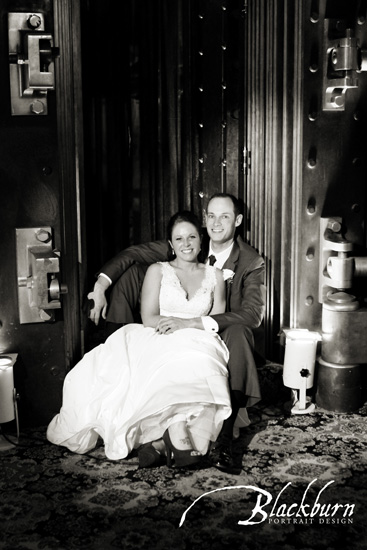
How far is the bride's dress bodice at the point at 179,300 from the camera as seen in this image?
365 cm

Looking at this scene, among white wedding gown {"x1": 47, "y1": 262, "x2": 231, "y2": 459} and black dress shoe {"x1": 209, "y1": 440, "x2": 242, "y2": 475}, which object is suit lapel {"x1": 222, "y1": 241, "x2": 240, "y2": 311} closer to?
white wedding gown {"x1": 47, "y1": 262, "x2": 231, "y2": 459}

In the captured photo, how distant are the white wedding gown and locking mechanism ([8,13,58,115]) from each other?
105cm

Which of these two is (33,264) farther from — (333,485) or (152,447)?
(333,485)

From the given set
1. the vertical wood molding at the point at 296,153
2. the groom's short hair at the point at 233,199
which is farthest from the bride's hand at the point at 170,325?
the vertical wood molding at the point at 296,153

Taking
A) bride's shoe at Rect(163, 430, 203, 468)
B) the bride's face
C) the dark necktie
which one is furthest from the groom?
bride's shoe at Rect(163, 430, 203, 468)

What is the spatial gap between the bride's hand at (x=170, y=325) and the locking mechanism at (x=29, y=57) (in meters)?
1.14

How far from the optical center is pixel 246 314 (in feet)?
12.0

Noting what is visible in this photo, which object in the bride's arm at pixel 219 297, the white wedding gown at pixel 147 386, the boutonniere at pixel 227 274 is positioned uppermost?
the boutonniere at pixel 227 274

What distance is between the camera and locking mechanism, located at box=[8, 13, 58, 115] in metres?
3.25

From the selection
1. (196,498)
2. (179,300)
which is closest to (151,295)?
(179,300)

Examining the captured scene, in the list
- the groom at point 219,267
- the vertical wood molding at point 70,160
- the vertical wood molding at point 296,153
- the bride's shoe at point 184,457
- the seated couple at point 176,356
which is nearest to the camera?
the bride's shoe at point 184,457

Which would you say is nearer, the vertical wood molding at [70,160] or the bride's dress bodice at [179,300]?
the vertical wood molding at [70,160]

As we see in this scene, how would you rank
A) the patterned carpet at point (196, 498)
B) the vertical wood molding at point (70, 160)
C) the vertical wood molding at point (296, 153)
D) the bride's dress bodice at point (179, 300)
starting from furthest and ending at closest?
the vertical wood molding at point (296, 153), the bride's dress bodice at point (179, 300), the vertical wood molding at point (70, 160), the patterned carpet at point (196, 498)

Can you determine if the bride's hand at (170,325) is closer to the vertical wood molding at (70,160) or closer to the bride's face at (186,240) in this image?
the bride's face at (186,240)
